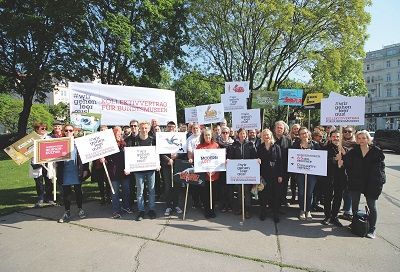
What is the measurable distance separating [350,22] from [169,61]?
13251mm

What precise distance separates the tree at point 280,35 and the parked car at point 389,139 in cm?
494

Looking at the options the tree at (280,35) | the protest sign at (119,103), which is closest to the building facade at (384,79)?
the tree at (280,35)

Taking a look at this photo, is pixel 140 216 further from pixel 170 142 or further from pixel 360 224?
pixel 360 224

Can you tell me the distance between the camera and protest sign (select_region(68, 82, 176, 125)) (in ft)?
29.5

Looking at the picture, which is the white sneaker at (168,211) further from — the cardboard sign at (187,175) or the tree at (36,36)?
the tree at (36,36)

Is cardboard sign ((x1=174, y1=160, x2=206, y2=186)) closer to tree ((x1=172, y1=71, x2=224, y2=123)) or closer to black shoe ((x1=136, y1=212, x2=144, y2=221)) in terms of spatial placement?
black shoe ((x1=136, y1=212, x2=144, y2=221))

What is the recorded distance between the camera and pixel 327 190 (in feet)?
22.6

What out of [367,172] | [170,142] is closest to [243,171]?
[170,142]

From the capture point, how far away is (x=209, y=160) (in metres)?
6.98

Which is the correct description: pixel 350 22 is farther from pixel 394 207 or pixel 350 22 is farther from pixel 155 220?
pixel 155 220

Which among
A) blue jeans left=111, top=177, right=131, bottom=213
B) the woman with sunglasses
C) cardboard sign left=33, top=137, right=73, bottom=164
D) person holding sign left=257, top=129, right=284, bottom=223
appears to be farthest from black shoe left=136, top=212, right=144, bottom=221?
person holding sign left=257, top=129, right=284, bottom=223

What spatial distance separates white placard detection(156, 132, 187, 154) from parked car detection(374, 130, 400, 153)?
68.0 ft

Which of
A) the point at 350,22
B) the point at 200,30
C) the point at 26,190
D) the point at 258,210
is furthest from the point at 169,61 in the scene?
the point at 258,210

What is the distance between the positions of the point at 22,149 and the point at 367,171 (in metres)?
7.10
